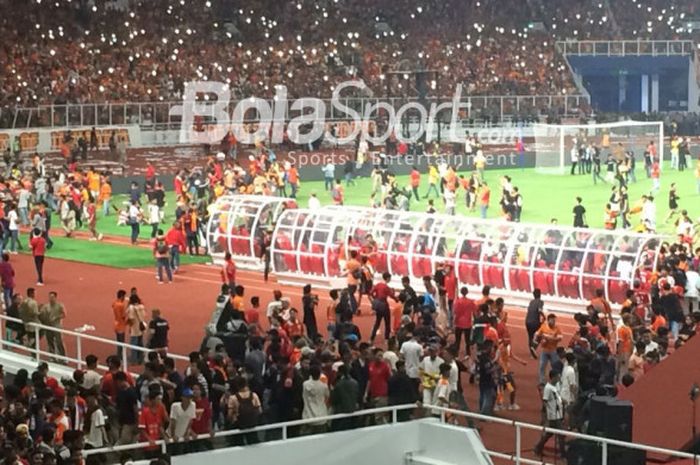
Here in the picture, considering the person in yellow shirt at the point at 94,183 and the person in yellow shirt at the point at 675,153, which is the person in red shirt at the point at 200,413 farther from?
the person in yellow shirt at the point at 675,153

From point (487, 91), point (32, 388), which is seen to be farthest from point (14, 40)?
point (32, 388)

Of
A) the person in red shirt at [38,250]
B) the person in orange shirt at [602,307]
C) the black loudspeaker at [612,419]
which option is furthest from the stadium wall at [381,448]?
the person in red shirt at [38,250]

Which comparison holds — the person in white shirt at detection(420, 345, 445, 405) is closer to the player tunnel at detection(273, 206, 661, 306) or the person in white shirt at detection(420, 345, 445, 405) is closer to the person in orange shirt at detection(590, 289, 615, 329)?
the person in orange shirt at detection(590, 289, 615, 329)

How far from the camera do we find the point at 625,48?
80.8 m

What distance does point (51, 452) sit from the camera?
16.0m

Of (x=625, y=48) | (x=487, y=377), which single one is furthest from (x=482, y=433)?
(x=625, y=48)

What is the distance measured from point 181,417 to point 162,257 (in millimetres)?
15810

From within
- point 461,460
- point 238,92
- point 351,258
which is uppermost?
point 238,92

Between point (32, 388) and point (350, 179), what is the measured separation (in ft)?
110

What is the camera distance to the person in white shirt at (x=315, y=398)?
1912cm

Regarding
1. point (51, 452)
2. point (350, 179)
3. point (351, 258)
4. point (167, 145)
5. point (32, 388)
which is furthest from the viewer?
point (167, 145)

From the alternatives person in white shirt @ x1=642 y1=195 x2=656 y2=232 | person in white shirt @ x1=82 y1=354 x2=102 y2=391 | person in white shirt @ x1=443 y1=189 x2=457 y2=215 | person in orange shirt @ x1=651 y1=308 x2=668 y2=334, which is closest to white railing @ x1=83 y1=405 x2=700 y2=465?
person in white shirt @ x1=82 y1=354 x2=102 y2=391

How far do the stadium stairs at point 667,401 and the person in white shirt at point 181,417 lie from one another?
18.4ft

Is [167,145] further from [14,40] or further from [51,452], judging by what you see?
[51,452]
